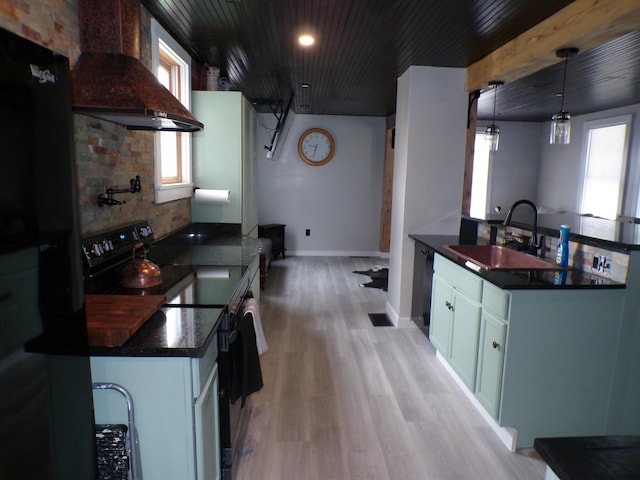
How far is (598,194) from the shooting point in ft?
19.9

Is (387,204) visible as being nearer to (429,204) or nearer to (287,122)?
(287,122)

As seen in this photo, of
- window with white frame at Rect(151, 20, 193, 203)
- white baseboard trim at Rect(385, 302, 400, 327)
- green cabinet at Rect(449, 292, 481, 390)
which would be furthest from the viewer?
white baseboard trim at Rect(385, 302, 400, 327)

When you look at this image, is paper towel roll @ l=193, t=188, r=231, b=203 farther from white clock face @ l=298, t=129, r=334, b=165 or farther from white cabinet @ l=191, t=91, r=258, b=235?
white clock face @ l=298, t=129, r=334, b=165

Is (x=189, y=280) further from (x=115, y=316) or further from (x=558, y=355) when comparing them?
(x=558, y=355)

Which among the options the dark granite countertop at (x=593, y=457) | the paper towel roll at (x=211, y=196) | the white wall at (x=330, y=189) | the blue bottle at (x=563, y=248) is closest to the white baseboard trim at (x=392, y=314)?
the blue bottle at (x=563, y=248)

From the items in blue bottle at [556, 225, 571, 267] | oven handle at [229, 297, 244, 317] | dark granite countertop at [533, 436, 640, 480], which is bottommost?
oven handle at [229, 297, 244, 317]

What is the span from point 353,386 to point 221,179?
1998 millimetres

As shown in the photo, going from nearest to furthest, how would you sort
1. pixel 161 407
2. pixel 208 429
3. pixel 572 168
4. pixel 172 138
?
pixel 161 407 → pixel 208 429 → pixel 172 138 → pixel 572 168

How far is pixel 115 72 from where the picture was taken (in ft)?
5.63

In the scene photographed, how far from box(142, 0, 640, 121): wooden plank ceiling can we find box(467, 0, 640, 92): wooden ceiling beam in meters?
0.07

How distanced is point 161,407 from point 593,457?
119 cm

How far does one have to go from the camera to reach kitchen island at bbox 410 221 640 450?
2088 mm

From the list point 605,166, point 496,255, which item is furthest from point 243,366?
point 605,166

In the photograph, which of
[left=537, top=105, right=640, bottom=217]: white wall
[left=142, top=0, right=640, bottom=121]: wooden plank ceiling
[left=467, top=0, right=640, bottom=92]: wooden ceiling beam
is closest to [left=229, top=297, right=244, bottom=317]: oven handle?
[left=142, top=0, right=640, bottom=121]: wooden plank ceiling
